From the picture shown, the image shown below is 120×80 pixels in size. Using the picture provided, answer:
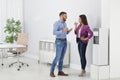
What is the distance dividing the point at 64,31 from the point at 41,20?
3.70 m

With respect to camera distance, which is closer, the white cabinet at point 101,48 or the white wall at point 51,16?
the white cabinet at point 101,48

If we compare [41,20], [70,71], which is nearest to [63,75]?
[70,71]

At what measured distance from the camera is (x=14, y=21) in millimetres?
11094

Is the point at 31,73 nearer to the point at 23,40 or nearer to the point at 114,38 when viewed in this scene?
the point at 23,40

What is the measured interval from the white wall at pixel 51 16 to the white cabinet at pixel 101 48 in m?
0.79

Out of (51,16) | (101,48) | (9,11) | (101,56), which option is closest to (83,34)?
(101,48)

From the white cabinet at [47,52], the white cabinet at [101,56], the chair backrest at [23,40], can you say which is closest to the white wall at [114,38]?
the white cabinet at [101,56]

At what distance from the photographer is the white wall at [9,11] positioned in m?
11.3

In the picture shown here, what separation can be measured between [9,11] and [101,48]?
5.86 m

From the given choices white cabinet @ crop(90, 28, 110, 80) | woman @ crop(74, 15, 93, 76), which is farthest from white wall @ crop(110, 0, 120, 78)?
woman @ crop(74, 15, 93, 76)

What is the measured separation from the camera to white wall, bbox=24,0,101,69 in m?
7.80

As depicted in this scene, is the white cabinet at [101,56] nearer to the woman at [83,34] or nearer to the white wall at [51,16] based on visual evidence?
the woman at [83,34]

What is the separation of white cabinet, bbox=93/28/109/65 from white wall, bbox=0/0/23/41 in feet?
18.1

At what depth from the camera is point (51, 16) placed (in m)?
9.80
